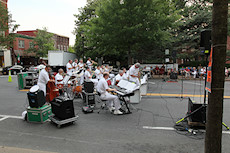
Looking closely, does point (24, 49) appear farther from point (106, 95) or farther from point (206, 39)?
point (206, 39)

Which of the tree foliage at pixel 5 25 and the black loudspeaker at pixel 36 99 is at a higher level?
the tree foliage at pixel 5 25

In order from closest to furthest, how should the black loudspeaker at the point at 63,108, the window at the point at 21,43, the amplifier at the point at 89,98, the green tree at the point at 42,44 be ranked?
the black loudspeaker at the point at 63,108 < the amplifier at the point at 89,98 < the green tree at the point at 42,44 < the window at the point at 21,43

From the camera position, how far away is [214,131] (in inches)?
107

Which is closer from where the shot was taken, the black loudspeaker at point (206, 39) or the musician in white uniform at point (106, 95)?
the black loudspeaker at point (206, 39)

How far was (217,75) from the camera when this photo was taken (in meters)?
2.62

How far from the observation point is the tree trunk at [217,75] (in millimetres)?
2527

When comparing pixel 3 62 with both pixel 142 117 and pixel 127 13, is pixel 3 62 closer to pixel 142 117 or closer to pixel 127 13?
pixel 127 13

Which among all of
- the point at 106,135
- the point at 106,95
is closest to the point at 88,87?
the point at 106,95

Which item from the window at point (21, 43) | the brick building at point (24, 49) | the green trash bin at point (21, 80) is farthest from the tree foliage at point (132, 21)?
the window at point (21, 43)

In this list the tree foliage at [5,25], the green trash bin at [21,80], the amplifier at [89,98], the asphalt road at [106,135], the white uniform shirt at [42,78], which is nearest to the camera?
the asphalt road at [106,135]

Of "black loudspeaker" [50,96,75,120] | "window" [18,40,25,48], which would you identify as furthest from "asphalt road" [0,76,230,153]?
"window" [18,40,25,48]

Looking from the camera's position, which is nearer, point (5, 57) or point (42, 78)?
point (42, 78)

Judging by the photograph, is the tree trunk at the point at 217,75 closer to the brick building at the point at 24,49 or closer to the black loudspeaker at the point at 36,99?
the black loudspeaker at the point at 36,99

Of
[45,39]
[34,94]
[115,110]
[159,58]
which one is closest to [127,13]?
[159,58]
